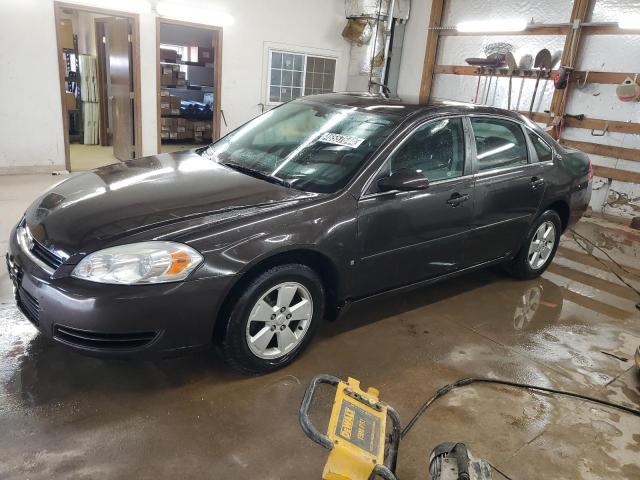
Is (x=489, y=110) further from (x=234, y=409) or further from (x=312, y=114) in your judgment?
(x=234, y=409)

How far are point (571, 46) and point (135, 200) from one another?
269 inches

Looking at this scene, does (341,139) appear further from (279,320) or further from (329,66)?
(329,66)

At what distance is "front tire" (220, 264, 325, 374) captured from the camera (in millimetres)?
2273

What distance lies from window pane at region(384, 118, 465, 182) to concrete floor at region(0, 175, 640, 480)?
1007mm

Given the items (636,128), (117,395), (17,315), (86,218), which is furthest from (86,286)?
(636,128)

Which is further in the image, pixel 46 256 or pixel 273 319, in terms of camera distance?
pixel 273 319

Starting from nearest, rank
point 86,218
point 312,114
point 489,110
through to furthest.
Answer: point 86,218
point 312,114
point 489,110

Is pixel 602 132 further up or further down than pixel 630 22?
further down

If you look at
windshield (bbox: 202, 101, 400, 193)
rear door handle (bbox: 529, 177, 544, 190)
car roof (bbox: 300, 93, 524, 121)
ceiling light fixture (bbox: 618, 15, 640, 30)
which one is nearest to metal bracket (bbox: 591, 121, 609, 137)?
ceiling light fixture (bbox: 618, 15, 640, 30)

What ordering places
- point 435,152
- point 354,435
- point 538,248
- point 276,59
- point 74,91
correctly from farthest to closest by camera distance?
point 74,91
point 276,59
point 538,248
point 435,152
point 354,435

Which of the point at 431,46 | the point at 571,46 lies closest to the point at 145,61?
the point at 431,46

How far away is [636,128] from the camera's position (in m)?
6.50

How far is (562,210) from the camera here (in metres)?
4.05

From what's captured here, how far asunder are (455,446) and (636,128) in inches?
258
